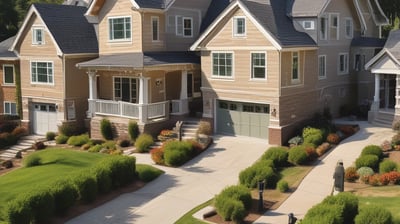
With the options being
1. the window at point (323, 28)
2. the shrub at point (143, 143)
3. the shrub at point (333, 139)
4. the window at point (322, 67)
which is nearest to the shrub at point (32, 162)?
the shrub at point (143, 143)

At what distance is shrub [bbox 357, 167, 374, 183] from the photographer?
23.8 m

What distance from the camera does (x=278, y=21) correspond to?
32.7 meters

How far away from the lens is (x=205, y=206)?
22.3m

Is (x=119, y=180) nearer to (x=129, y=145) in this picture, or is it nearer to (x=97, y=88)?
(x=129, y=145)

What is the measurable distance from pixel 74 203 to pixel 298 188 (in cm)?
979

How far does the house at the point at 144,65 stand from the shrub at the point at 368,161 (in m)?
13.0

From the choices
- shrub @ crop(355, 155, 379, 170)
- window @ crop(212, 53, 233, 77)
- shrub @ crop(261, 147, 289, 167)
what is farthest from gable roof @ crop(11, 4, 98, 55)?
shrub @ crop(355, 155, 379, 170)

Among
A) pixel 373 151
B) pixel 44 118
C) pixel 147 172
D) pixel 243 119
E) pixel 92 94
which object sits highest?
pixel 92 94

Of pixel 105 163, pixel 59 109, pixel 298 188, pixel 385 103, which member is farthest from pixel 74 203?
pixel 385 103

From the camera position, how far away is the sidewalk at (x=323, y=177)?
823 inches

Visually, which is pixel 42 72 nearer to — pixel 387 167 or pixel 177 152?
pixel 177 152

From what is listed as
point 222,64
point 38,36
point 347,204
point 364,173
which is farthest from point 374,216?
point 38,36

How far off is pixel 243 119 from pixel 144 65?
6.88 meters

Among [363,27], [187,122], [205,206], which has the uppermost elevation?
[363,27]
